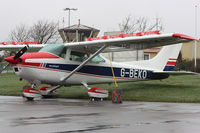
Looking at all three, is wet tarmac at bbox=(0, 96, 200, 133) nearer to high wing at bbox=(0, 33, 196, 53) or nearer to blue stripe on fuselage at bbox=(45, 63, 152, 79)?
high wing at bbox=(0, 33, 196, 53)

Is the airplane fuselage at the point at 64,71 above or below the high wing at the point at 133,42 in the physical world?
below

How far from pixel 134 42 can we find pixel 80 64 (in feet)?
8.22

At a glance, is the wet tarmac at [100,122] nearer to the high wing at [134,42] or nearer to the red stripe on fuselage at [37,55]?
the high wing at [134,42]

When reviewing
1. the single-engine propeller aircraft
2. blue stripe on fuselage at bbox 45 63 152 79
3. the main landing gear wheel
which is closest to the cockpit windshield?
the single-engine propeller aircraft

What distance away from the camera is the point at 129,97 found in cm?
1534

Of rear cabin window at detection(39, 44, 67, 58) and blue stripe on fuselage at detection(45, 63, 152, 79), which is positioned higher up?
rear cabin window at detection(39, 44, 67, 58)

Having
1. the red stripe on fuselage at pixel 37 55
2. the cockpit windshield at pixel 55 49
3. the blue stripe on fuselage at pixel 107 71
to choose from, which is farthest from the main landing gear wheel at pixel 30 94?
the cockpit windshield at pixel 55 49

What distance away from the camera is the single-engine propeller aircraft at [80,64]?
1406 cm

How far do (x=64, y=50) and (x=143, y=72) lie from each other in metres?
4.36

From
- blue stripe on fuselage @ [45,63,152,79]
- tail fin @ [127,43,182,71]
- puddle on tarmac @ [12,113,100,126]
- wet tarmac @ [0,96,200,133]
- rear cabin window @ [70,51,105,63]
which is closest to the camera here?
wet tarmac @ [0,96,200,133]

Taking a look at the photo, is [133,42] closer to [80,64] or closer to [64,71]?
[80,64]

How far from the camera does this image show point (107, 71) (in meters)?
16.2

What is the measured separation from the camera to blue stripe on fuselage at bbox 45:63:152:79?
15119 mm

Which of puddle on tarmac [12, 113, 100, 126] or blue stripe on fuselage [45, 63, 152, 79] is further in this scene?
blue stripe on fuselage [45, 63, 152, 79]
